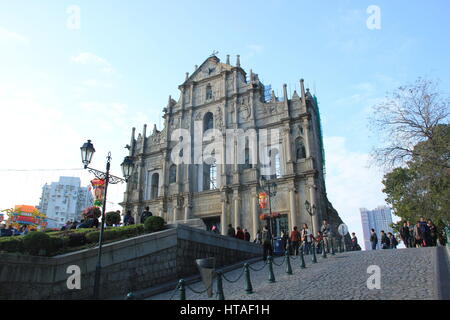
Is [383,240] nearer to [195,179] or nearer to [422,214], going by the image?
[422,214]

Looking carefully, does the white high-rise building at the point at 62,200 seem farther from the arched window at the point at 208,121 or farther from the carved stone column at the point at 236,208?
the carved stone column at the point at 236,208

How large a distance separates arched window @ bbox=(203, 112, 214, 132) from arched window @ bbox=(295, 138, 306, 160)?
8528mm

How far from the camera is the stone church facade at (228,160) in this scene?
25016 mm

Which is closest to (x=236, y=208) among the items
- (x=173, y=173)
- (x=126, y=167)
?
(x=173, y=173)

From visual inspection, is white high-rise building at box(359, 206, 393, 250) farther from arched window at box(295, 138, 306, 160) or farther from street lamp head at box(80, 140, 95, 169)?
street lamp head at box(80, 140, 95, 169)

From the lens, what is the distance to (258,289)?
33.4 feet

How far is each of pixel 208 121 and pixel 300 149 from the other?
31.6 feet

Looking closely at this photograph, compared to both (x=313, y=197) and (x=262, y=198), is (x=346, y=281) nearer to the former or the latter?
(x=262, y=198)

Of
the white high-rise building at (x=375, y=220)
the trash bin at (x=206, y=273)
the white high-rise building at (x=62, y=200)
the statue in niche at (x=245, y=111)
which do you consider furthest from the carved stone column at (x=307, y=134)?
the white high-rise building at (x=375, y=220)

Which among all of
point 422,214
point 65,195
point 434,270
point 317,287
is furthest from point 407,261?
point 65,195

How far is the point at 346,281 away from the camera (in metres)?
9.89

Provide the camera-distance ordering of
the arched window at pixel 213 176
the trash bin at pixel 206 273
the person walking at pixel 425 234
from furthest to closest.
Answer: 1. the arched window at pixel 213 176
2. the person walking at pixel 425 234
3. the trash bin at pixel 206 273

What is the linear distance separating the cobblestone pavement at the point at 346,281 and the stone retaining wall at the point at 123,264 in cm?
121
